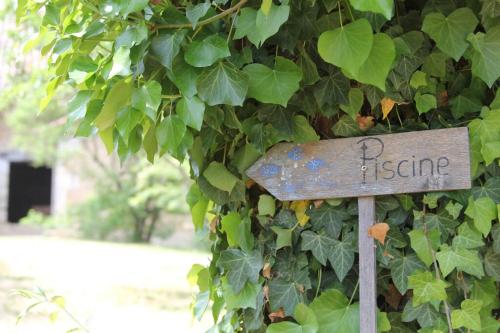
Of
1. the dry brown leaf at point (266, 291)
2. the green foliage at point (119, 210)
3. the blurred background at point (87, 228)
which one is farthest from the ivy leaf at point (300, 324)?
the green foliage at point (119, 210)

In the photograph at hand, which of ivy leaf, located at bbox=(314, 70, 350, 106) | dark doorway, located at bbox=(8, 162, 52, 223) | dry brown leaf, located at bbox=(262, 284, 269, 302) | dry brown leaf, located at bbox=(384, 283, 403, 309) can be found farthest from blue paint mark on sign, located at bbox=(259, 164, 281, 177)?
dark doorway, located at bbox=(8, 162, 52, 223)

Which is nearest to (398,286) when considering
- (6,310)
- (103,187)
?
(6,310)

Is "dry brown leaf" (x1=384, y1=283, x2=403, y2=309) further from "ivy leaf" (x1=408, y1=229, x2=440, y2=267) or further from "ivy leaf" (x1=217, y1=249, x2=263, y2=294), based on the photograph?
"ivy leaf" (x1=217, y1=249, x2=263, y2=294)

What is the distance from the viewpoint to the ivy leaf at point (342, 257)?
1807 millimetres

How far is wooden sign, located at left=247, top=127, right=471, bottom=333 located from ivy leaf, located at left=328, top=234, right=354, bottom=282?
2.4 inches

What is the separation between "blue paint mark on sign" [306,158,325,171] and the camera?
1846 millimetres

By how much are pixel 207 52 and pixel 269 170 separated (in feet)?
1.48

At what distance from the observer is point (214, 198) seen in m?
2.01

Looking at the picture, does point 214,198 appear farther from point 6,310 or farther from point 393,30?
point 6,310

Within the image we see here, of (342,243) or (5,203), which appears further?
(5,203)

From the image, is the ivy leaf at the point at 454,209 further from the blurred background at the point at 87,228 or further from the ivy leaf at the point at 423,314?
the blurred background at the point at 87,228

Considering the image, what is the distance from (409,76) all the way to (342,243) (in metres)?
0.49

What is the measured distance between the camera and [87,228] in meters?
14.6

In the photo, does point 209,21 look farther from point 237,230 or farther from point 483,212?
point 483,212
